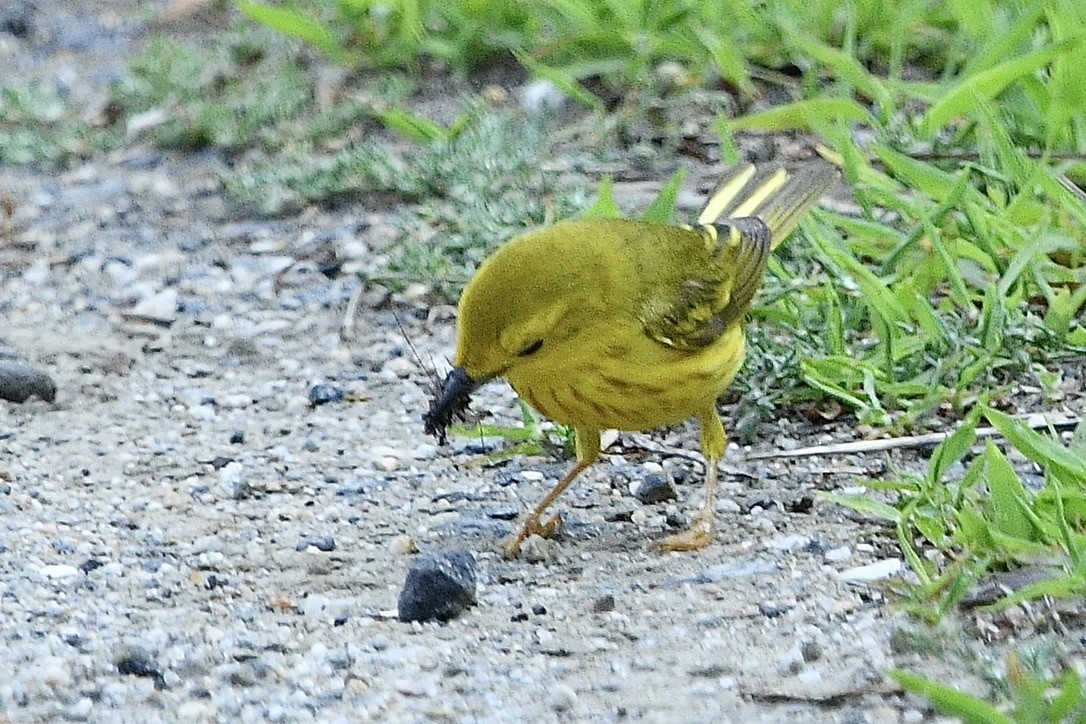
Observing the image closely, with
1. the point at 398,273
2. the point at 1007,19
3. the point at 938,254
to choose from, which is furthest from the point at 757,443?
the point at 1007,19

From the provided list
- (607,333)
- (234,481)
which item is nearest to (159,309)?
(234,481)

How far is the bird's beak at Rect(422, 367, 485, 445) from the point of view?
3645mm

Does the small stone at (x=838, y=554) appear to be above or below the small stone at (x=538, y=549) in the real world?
above

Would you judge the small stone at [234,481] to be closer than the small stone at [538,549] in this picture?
No

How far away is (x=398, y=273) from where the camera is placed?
528 cm

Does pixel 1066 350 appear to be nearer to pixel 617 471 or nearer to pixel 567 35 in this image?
pixel 617 471

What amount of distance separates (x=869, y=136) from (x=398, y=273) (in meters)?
1.58

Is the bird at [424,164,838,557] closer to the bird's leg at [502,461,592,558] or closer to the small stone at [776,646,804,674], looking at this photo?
the bird's leg at [502,461,592,558]

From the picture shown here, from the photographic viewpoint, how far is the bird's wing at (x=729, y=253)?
3916mm

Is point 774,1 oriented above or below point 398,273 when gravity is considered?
above

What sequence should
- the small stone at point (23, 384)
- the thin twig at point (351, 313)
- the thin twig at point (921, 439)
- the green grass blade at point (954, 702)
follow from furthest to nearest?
the thin twig at point (351, 313), the small stone at point (23, 384), the thin twig at point (921, 439), the green grass blade at point (954, 702)

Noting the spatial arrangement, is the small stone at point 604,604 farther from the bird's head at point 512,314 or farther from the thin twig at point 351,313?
the thin twig at point 351,313

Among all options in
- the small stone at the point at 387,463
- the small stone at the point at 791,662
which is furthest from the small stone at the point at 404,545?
the small stone at the point at 791,662

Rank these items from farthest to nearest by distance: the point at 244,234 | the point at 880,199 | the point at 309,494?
the point at 244,234 < the point at 880,199 < the point at 309,494
